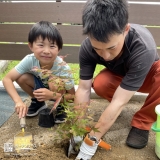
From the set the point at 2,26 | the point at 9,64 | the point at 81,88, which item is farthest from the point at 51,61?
the point at 9,64

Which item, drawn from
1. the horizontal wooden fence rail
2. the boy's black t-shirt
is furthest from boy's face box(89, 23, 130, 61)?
the horizontal wooden fence rail

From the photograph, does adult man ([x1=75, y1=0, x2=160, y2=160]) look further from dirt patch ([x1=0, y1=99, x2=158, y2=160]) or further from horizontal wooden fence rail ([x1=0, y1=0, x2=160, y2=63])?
horizontal wooden fence rail ([x1=0, y1=0, x2=160, y2=63])

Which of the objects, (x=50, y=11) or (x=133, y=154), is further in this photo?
(x=50, y=11)

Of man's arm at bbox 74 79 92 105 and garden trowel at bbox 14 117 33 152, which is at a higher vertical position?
man's arm at bbox 74 79 92 105

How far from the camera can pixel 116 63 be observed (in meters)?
1.83

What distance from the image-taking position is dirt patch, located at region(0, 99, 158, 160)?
1756 mm

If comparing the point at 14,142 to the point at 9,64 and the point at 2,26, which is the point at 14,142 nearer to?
the point at 2,26

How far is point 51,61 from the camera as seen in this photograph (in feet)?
6.92

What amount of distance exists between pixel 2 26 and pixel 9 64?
132 centimetres

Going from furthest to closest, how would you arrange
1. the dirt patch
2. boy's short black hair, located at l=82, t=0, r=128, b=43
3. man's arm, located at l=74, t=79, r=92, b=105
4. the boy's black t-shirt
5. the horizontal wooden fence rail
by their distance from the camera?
the horizontal wooden fence rail < man's arm, located at l=74, t=79, r=92, b=105 < the dirt patch < the boy's black t-shirt < boy's short black hair, located at l=82, t=0, r=128, b=43

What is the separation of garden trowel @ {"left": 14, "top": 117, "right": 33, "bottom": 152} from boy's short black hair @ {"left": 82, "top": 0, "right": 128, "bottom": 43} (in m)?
0.90

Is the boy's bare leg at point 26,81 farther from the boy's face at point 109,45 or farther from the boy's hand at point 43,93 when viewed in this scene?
the boy's face at point 109,45

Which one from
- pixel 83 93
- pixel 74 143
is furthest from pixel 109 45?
pixel 74 143

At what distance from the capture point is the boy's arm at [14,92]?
6.31ft
